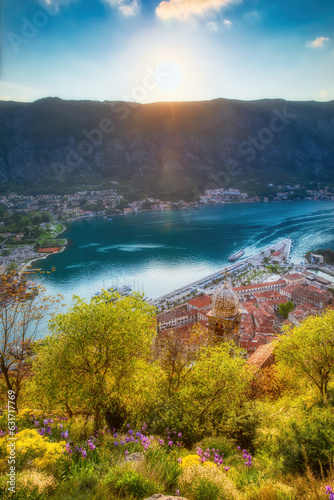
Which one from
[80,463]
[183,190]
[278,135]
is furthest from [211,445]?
[278,135]

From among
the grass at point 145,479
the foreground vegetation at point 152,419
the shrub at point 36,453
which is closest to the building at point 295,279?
the foreground vegetation at point 152,419

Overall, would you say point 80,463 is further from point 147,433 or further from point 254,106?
point 254,106

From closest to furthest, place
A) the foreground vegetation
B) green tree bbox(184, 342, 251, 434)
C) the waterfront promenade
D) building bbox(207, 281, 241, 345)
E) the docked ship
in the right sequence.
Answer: the foreground vegetation → green tree bbox(184, 342, 251, 434) → building bbox(207, 281, 241, 345) → the waterfront promenade → the docked ship

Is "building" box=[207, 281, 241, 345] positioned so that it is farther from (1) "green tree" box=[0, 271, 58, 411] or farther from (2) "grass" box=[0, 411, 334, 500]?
(2) "grass" box=[0, 411, 334, 500]

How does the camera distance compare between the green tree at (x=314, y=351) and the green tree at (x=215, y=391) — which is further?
the green tree at (x=314, y=351)

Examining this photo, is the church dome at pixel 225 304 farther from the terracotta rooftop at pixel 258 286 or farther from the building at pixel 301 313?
the terracotta rooftop at pixel 258 286

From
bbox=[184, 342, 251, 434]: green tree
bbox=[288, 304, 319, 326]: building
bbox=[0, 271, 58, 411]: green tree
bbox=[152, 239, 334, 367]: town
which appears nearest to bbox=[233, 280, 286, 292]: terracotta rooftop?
bbox=[152, 239, 334, 367]: town
